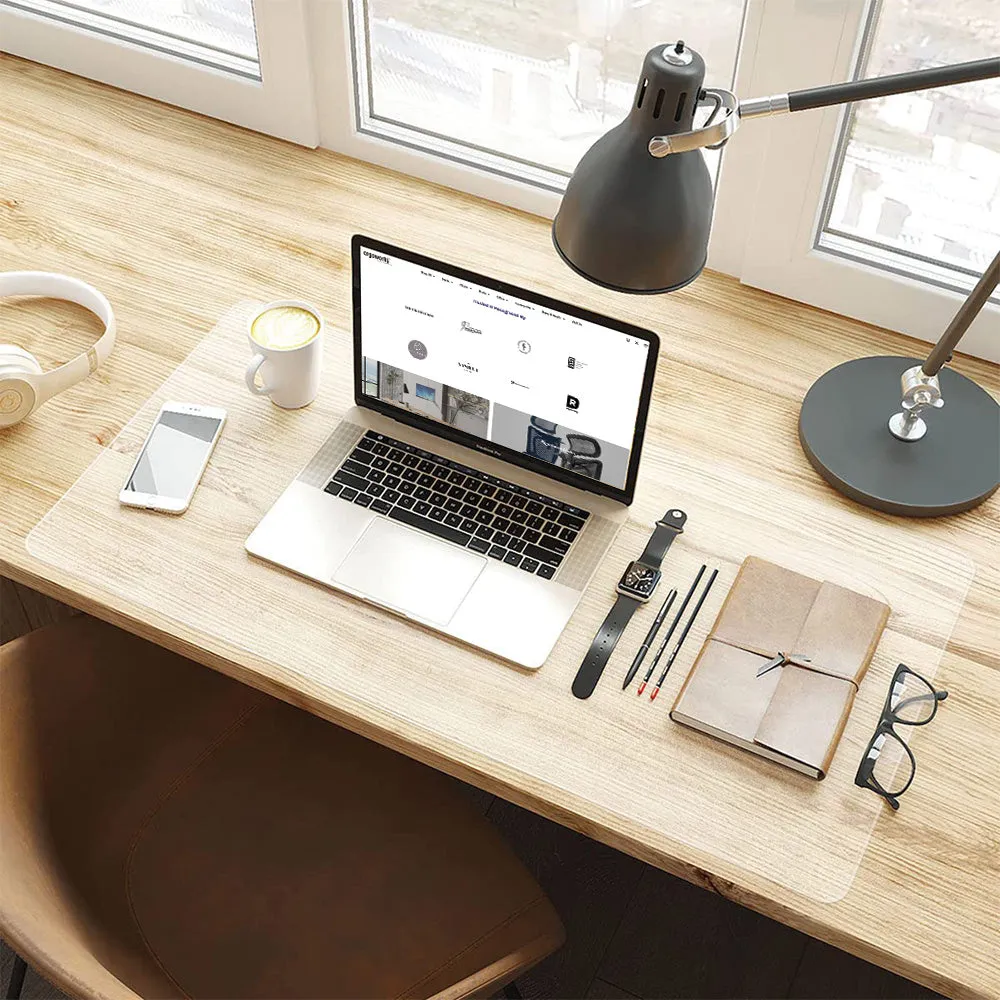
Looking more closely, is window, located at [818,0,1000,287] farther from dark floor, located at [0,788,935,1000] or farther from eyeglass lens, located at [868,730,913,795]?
dark floor, located at [0,788,935,1000]

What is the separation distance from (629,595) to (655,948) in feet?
2.37

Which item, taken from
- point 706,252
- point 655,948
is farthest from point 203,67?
point 655,948

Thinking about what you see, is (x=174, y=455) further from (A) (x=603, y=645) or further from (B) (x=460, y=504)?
(A) (x=603, y=645)

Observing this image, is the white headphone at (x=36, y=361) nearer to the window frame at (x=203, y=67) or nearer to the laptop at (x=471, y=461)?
the laptop at (x=471, y=461)

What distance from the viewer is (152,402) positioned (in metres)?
1.45

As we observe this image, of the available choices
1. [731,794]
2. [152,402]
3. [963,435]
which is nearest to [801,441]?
[963,435]

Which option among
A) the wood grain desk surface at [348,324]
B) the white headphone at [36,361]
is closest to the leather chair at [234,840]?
the wood grain desk surface at [348,324]

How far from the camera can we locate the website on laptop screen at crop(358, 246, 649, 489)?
126cm

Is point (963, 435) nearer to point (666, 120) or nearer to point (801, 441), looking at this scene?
point (801, 441)

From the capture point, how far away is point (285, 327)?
1432 mm

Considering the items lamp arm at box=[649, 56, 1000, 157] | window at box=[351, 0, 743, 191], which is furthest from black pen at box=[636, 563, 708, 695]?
window at box=[351, 0, 743, 191]

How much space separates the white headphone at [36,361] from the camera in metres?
1.38

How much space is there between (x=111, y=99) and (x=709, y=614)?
1.22m

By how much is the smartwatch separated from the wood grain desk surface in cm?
6
